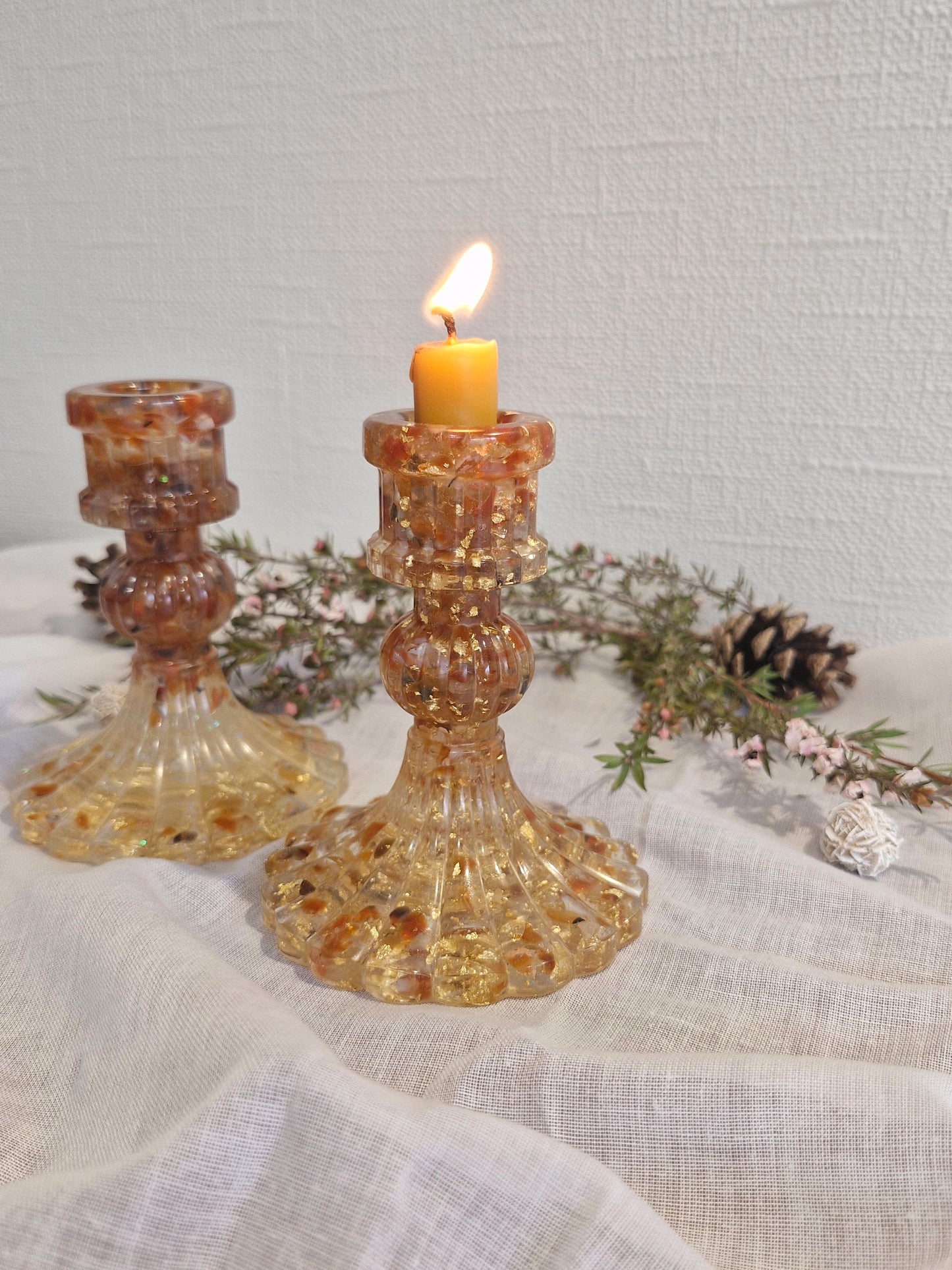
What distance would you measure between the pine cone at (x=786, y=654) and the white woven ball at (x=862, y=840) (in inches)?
6.5

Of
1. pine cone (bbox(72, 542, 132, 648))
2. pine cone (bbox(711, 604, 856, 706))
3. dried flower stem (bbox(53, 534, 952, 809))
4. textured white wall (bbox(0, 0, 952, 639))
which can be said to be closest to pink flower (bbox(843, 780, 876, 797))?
dried flower stem (bbox(53, 534, 952, 809))

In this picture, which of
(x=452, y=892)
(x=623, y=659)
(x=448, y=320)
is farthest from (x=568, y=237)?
(x=452, y=892)

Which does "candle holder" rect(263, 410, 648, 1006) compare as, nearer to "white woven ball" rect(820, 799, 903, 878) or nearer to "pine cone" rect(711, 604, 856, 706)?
"white woven ball" rect(820, 799, 903, 878)

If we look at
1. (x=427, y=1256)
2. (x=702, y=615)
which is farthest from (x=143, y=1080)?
(x=702, y=615)

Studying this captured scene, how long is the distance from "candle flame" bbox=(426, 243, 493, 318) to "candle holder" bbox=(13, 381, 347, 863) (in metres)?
0.16

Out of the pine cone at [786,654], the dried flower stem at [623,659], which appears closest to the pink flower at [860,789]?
the dried flower stem at [623,659]

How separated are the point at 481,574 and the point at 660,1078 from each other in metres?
0.20

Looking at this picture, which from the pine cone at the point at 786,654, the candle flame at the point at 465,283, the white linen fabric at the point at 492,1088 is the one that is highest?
the candle flame at the point at 465,283

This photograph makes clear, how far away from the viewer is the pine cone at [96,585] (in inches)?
31.6

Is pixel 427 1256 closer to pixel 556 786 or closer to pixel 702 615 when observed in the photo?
pixel 556 786

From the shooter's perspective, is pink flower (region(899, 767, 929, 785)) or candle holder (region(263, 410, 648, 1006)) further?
pink flower (region(899, 767, 929, 785))

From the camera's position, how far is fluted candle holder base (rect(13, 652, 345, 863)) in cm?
53

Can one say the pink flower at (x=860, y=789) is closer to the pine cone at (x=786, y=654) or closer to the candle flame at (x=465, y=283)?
the pine cone at (x=786, y=654)

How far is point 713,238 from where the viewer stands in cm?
74
